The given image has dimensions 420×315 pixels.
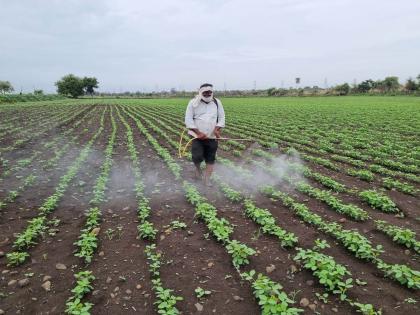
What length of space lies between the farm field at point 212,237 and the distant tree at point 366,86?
76532 mm

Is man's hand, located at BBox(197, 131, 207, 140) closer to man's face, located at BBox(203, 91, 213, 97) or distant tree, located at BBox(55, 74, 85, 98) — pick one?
man's face, located at BBox(203, 91, 213, 97)

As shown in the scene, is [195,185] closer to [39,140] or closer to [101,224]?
[101,224]

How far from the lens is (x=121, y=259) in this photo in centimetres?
482

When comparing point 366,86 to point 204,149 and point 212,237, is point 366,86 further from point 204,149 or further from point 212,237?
point 212,237

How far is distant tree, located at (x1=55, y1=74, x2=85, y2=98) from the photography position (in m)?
103

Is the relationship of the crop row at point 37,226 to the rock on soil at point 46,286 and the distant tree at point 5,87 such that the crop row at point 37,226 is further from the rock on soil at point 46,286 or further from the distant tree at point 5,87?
the distant tree at point 5,87

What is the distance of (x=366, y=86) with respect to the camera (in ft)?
266

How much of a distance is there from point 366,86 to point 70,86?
3027 inches

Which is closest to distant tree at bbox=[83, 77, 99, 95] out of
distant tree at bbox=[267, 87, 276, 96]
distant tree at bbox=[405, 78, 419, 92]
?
distant tree at bbox=[267, 87, 276, 96]

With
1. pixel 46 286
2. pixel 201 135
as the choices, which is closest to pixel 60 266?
pixel 46 286

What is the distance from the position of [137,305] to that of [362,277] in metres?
2.58

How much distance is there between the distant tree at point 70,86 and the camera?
102688mm

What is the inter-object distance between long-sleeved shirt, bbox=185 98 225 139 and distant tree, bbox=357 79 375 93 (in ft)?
264

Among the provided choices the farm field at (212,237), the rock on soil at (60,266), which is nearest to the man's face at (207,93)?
the farm field at (212,237)
